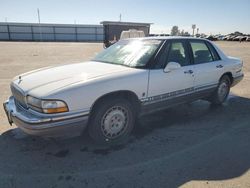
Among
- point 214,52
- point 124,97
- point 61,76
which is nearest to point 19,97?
point 61,76

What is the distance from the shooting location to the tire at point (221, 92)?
536cm

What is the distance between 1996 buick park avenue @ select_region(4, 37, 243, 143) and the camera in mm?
3006

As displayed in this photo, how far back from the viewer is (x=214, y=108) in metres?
5.36

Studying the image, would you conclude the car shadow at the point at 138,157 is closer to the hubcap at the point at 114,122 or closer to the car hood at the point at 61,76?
the hubcap at the point at 114,122

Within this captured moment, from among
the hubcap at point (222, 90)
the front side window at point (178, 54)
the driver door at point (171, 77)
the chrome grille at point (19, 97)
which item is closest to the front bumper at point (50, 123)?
the chrome grille at point (19, 97)

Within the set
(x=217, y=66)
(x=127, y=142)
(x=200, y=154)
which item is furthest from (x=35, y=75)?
(x=217, y=66)

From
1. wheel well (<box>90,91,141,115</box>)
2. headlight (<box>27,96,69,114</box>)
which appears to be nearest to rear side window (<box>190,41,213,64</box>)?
wheel well (<box>90,91,141,115</box>)

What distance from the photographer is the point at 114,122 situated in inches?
143

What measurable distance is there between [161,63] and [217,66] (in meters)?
1.79

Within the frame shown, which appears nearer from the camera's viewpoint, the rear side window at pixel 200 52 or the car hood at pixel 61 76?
the car hood at pixel 61 76

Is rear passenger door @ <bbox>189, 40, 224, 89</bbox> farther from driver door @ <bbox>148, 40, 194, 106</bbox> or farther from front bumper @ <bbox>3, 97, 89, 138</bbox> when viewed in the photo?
front bumper @ <bbox>3, 97, 89, 138</bbox>

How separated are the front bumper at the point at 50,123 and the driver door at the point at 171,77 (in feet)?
4.18

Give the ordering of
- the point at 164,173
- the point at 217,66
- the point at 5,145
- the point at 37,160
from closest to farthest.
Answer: the point at 164,173 < the point at 37,160 < the point at 5,145 < the point at 217,66

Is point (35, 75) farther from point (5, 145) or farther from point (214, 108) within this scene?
point (214, 108)
